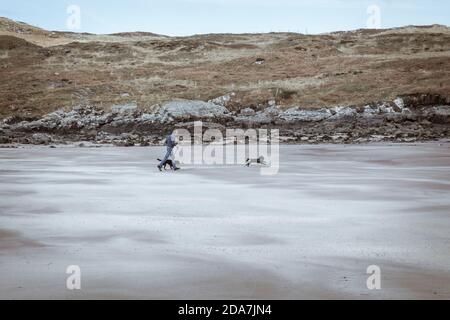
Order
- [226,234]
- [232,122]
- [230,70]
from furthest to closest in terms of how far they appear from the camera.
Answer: [230,70], [232,122], [226,234]

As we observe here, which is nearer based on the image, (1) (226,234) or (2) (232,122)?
(1) (226,234)

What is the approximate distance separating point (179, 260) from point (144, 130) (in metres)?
34.8

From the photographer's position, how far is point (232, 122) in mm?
43781

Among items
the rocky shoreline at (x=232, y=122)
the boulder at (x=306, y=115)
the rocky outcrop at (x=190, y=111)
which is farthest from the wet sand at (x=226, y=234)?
the rocky outcrop at (x=190, y=111)

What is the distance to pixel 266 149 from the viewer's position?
32406mm

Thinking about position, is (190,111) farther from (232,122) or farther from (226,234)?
(226,234)

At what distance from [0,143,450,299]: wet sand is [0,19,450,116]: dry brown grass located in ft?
90.0

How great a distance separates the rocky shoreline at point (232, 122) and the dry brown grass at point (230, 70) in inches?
49.1

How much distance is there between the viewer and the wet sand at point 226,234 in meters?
7.57

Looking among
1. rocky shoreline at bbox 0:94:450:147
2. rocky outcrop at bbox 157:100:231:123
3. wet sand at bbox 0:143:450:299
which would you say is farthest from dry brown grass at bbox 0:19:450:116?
wet sand at bbox 0:143:450:299

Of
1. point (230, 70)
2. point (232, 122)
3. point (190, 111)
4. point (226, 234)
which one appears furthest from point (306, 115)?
point (226, 234)

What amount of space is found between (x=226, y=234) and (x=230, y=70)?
157 feet

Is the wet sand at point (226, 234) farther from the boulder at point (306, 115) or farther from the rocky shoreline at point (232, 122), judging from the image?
the boulder at point (306, 115)

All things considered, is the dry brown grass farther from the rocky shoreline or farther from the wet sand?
the wet sand
